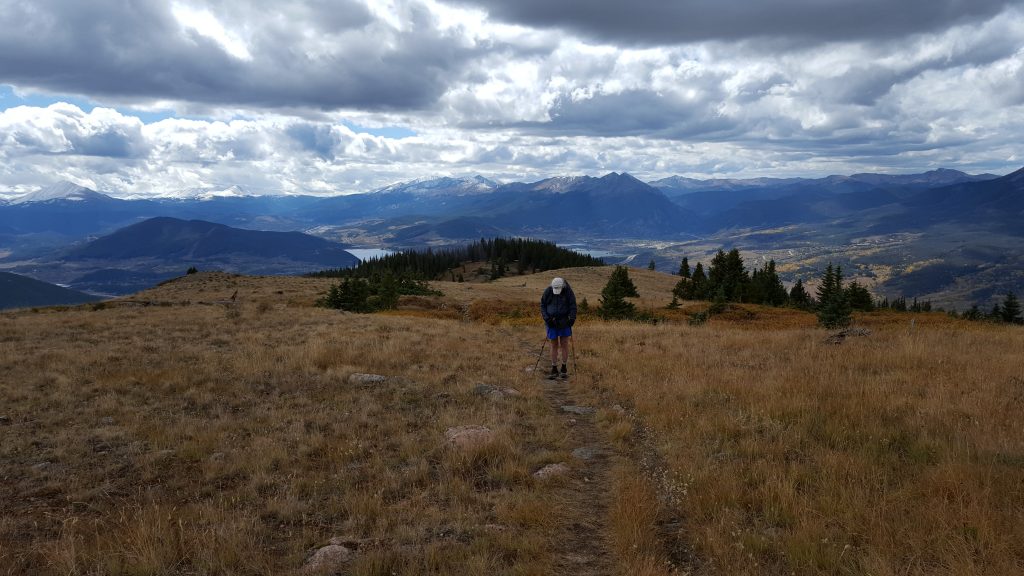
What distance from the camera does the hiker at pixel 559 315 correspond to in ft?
49.7

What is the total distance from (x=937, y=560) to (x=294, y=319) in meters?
27.4

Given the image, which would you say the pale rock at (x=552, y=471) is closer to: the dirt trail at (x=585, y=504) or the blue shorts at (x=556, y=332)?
the dirt trail at (x=585, y=504)

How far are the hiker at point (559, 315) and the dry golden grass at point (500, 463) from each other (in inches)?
48.2

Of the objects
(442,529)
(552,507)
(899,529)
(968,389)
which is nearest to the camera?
(899,529)

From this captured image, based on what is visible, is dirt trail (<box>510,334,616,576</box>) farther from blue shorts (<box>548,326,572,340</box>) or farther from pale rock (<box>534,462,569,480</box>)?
blue shorts (<box>548,326,572,340</box>)

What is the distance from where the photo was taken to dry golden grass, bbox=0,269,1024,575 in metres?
5.21

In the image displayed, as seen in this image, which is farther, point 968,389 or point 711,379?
point 711,379

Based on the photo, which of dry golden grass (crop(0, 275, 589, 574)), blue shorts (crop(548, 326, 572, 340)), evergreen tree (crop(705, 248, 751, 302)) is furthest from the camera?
evergreen tree (crop(705, 248, 751, 302))

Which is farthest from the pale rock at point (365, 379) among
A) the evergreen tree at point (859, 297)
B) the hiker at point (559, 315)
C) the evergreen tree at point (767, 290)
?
the evergreen tree at point (859, 297)

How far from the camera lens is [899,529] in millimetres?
5152

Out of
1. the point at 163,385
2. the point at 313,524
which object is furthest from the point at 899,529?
the point at 163,385

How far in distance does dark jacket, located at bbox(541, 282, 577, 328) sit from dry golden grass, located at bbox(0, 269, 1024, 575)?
1.81m

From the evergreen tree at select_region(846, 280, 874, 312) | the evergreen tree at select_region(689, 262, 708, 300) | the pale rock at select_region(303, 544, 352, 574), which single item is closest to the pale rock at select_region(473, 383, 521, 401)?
the pale rock at select_region(303, 544, 352, 574)

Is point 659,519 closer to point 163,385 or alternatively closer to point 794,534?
point 794,534
